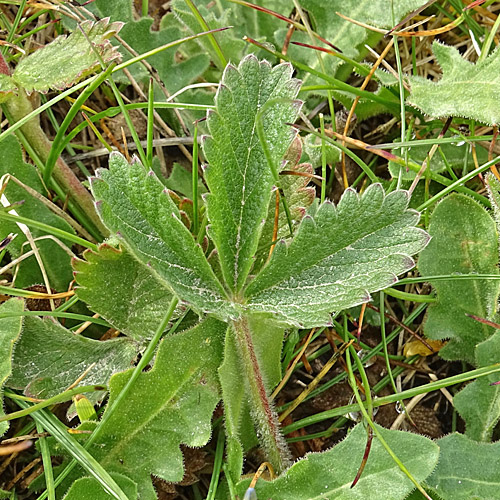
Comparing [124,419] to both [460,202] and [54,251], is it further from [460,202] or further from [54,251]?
[460,202]

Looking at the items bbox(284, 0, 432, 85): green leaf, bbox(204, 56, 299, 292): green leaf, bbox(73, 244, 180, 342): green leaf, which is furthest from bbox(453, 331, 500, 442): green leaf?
bbox(284, 0, 432, 85): green leaf

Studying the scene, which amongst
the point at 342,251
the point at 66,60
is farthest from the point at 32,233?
the point at 342,251

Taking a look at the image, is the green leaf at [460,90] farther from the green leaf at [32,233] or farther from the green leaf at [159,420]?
the green leaf at [32,233]

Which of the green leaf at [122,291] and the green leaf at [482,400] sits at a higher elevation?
the green leaf at [122,291]

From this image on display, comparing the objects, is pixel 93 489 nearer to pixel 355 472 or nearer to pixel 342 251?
pixel 355 472

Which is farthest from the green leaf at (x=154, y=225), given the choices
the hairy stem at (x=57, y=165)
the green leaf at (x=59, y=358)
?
the hairy stem at (x=57, y=165)
